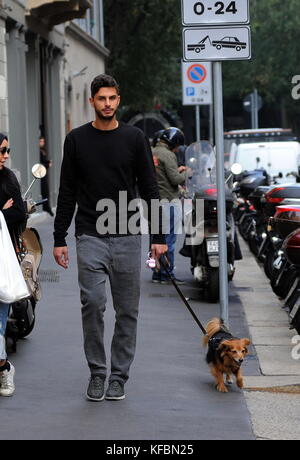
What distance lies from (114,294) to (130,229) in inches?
16.2

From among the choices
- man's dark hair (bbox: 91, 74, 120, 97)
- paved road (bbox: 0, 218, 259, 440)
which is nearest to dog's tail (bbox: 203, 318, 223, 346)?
paved road (bbox: 0, 218, 259, 440)

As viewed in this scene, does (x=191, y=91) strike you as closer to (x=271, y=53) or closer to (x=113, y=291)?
(x=113, y=291)

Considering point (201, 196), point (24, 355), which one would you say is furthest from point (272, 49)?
point (24, 355)

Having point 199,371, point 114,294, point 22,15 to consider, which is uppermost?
point 22,15

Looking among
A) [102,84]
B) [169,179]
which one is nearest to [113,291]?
[102,84]

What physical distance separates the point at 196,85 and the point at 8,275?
15.7 meters

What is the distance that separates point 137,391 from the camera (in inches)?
303

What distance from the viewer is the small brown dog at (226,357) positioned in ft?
25.1

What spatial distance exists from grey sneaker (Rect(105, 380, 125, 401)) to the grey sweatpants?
4 cm

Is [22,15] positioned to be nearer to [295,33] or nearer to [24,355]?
[24,355]

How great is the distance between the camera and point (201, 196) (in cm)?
1261

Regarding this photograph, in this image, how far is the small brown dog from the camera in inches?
302

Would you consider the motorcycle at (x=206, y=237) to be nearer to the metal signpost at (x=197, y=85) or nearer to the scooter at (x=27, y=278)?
the scooter at (x=27, y=278)
